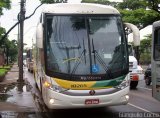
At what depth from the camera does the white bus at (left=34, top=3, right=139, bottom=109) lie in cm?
1174

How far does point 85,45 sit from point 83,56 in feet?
1.19

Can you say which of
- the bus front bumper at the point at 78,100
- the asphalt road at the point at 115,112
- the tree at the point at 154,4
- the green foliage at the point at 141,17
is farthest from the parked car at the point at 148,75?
the green foliage at the point at 141,17

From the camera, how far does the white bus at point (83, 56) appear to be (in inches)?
462

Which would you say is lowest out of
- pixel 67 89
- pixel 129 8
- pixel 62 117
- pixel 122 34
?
pixel 62 117

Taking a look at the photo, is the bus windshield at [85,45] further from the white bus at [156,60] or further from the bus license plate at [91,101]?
the white bus at [156,60]

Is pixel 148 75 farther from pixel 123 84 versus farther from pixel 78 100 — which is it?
pixel 78 100

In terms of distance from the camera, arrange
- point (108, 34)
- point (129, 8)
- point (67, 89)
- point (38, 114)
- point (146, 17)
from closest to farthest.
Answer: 1. point (67, 89)
2. point (108, 34)
3. point (38, 114)
4. point (146, 17)
5. point (129, 8)

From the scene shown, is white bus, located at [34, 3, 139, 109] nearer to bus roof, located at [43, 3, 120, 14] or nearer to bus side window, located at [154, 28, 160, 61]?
bus roof, located at [43, 3, 120, 14]

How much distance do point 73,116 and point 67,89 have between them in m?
1.82

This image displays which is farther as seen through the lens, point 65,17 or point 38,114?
point 38,114

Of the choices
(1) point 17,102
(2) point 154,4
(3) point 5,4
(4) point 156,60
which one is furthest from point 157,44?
(3) point 5,4

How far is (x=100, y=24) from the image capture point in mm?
12586

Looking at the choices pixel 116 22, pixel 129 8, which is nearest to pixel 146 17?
pixel 129 8

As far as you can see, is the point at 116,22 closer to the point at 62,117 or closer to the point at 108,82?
the point at 108,82
